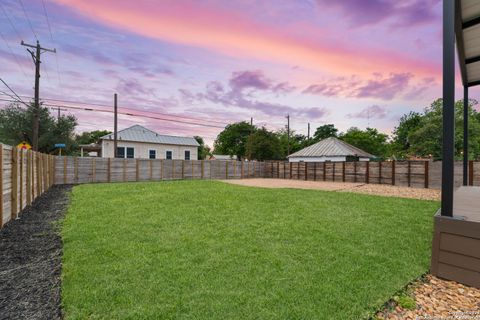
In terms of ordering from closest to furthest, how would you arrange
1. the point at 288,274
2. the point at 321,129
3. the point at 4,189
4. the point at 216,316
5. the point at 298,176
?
the point at 216,316
the point at 288,274
the point at 4,189
the point at 298,176
the point at 321,129

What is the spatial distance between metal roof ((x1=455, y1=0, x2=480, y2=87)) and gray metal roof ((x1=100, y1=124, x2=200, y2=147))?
85.0 ft

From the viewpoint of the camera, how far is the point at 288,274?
298 cm

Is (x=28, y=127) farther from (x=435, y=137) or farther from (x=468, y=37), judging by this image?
(x=435, y=137)

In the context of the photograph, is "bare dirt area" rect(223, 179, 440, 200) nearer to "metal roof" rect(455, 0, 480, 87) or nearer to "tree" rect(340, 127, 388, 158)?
"metal roof" rect(455, 0, 480, 87)

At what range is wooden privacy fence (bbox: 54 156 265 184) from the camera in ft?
49.0

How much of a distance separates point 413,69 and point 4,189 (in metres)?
13.2

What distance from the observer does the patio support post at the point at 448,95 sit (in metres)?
2.72

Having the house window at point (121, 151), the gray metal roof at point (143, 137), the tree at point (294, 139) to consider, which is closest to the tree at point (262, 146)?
the gray metal roof at point (143, 137)

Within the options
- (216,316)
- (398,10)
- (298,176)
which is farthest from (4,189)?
(298,176)

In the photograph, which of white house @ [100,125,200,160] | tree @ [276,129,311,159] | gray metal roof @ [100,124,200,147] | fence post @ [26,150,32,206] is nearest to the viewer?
fence post @ [26,150,32,206]

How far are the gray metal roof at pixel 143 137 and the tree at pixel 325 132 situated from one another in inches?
1316

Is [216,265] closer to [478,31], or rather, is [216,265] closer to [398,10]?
[478,31]

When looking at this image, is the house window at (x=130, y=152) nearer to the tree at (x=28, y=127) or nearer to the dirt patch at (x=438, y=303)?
the tree at (x=28, y=127)

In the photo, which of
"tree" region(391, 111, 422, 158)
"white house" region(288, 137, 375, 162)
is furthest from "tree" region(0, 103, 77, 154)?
"tree" region(391, 111, 422, 158)
